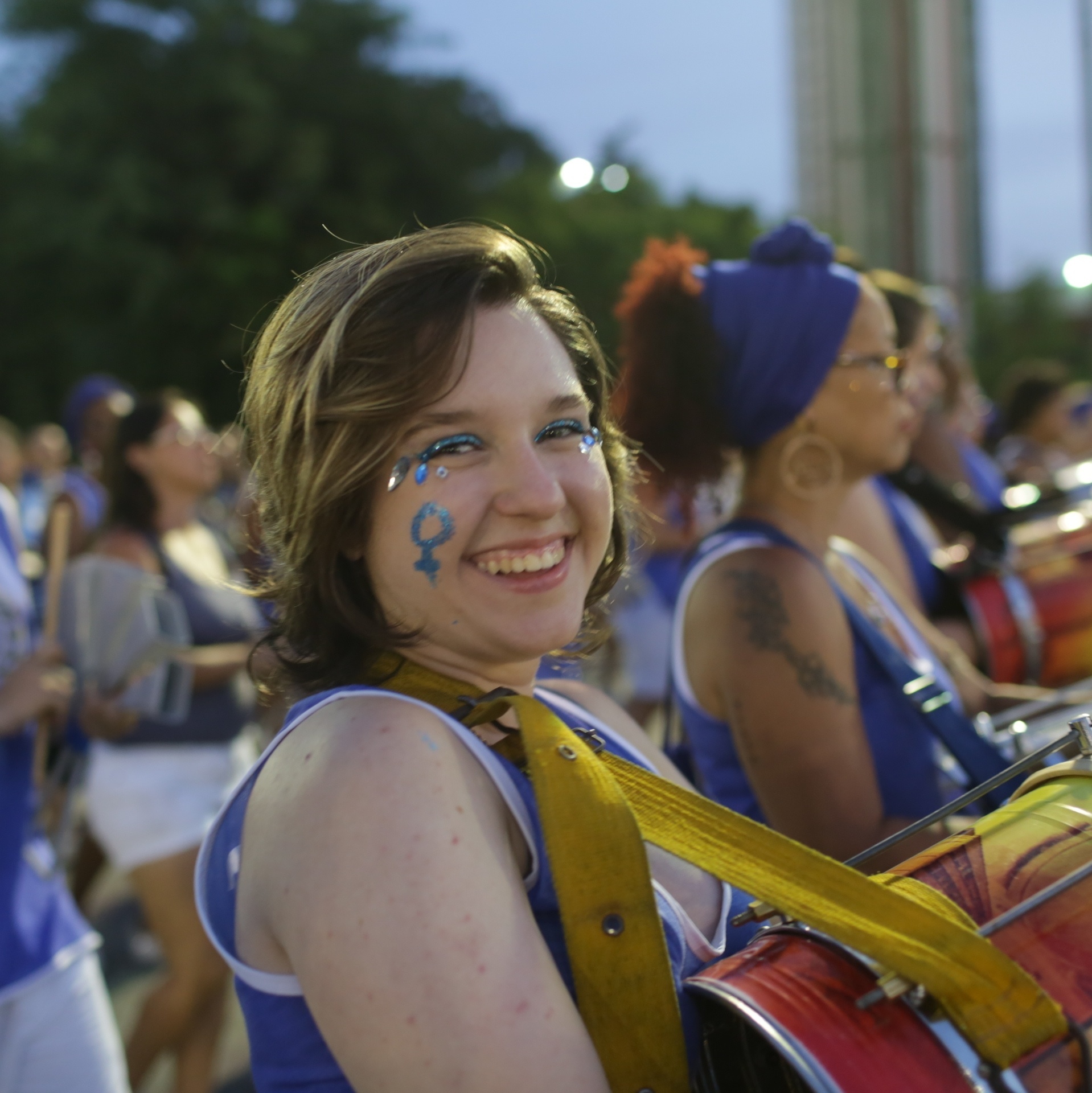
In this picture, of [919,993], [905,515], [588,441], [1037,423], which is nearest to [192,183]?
[1037,423]

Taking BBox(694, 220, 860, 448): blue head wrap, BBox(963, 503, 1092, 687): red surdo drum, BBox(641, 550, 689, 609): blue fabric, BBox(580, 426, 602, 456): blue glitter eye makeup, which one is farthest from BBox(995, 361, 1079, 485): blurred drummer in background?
BBox(580, 426, 602, 456): blue glitter eye makeup

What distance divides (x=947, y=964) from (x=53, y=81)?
3413 centimetres

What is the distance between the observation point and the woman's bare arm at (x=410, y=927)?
1.08 m

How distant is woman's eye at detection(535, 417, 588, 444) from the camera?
56.1 inches

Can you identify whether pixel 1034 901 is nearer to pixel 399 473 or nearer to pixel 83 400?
pixel 399 473

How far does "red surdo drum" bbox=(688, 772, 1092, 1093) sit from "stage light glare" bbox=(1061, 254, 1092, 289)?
3342 millimetres

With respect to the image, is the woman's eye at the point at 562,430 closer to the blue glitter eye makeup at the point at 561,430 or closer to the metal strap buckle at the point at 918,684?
the blue glitter eye makeup at the point at 561,430

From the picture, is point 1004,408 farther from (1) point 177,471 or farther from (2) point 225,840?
(2) point 225,840

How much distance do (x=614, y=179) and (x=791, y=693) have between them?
1791mm

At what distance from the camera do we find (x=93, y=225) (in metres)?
27.1

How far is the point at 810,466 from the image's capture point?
93.6 inches

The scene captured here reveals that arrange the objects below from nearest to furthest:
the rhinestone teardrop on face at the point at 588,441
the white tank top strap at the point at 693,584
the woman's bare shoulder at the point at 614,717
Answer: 1. the rhinestone teardrop on face at the point at 588,441
2. the woman's bare shoulder at the point at 614,717
3. the white tank top strap at the point at 693,584

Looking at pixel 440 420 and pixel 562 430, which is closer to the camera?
pixel 440 420

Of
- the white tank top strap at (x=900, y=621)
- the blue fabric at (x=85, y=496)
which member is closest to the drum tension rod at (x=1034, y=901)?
the white tank top strap at (x=900, y=621)
